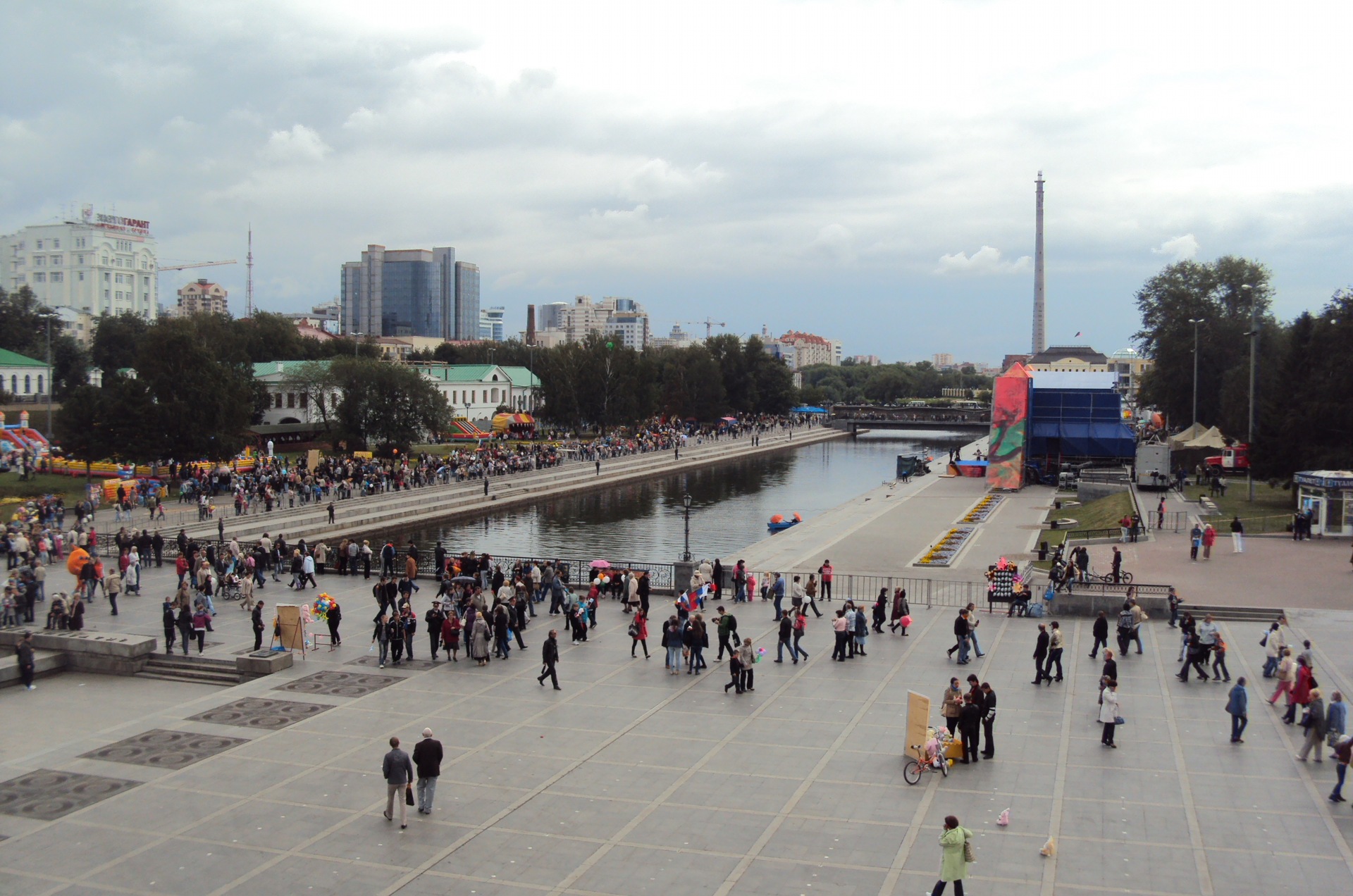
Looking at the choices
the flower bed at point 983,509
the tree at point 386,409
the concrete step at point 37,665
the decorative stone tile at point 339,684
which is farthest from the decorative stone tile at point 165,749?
the tree at point 386,409

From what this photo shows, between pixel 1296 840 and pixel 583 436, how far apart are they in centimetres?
9396

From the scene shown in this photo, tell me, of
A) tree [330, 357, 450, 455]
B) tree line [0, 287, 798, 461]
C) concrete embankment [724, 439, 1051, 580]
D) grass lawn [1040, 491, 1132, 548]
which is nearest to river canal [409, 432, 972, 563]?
concrete embankment [724, 439, 1051, 580]

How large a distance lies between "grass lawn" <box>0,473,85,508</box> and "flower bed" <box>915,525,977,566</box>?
37502 mm

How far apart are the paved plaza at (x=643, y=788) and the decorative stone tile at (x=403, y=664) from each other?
0.11 m

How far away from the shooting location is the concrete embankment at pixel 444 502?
45312 millimetres

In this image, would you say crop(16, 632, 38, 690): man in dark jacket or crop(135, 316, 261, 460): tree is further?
crop(135, 316, 261, 460): tree

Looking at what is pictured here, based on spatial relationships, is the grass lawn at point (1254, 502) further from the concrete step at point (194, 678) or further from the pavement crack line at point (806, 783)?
the concrete step at point (194, 678)

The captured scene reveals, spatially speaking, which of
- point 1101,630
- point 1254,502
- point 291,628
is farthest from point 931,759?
point 1254,502

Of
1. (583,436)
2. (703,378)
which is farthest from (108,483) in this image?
(703,378)

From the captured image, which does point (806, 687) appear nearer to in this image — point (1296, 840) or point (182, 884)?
point (1296, 840)

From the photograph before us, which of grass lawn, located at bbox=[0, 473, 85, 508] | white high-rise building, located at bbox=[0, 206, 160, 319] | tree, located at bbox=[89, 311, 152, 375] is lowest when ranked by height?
grass lawn, located at bbox=[0, 473, 85, 508]

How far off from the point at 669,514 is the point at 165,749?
45102 millimetres

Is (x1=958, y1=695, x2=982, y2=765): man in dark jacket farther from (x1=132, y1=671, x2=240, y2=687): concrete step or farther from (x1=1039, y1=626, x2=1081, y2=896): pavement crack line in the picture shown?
(x1=132, y1=671, x2=240, y2=687): concrete step

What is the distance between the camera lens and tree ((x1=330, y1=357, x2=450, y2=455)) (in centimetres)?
6969
